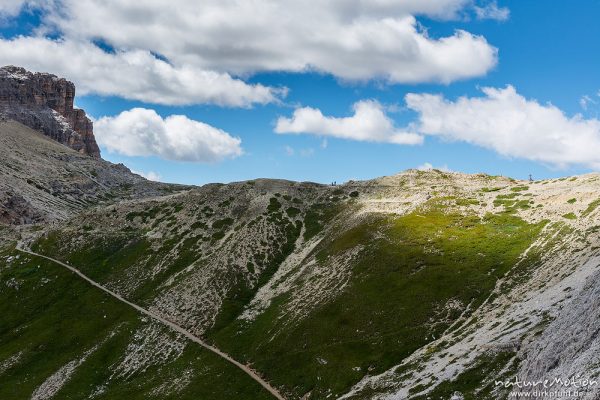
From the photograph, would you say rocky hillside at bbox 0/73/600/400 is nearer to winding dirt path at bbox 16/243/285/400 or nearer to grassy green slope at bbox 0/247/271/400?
grassy green slope at bbox 0/247/271/400

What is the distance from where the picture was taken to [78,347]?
317ft

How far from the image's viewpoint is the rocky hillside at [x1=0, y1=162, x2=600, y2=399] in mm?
54594

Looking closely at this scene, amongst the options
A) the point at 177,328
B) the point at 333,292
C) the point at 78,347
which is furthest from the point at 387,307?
the point at 78,347

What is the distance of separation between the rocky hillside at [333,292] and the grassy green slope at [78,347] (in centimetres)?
38

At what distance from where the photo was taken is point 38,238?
147 meters

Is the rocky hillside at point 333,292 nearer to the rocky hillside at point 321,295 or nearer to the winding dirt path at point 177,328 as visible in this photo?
the rocky hillside at point 321,295

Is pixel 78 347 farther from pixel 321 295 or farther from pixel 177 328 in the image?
pixel 321 295

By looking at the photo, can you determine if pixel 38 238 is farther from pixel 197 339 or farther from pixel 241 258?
pixel 197 339

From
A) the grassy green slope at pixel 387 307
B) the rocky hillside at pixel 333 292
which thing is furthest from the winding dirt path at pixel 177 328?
the grassy green slope at pixel 387 307

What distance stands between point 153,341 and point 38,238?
76032mm

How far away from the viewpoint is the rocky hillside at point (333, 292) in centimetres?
5459

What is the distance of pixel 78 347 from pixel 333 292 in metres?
52.8

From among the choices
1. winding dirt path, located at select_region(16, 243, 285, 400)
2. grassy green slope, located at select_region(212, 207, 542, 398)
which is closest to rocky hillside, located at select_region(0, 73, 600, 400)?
grassy green slope, located at select_region(212, 207, 542, 398)

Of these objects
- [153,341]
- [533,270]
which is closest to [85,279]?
[153,341]
